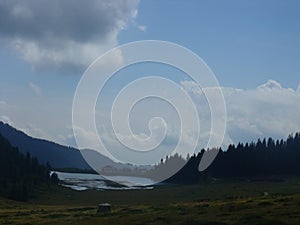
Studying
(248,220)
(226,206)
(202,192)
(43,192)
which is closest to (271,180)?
(202,192)

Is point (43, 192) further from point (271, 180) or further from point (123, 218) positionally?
point (123, 218)

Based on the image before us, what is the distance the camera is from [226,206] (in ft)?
230

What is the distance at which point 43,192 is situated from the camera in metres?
174

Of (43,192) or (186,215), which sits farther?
(43,192)

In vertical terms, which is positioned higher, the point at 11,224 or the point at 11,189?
the point at 11,189

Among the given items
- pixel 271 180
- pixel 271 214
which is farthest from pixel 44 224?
pixel 271 180

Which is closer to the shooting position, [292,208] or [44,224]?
[292,208]

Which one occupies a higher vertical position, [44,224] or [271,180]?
[271,180]

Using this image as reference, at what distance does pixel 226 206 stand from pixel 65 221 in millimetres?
22265

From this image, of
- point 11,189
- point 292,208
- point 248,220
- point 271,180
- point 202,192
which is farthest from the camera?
→ point 271,180

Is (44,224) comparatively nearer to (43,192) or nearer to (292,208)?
(292,208)

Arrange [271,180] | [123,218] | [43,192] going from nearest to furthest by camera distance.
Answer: [123,218] → [43,192] → [271,180]

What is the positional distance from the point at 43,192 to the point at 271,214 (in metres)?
126

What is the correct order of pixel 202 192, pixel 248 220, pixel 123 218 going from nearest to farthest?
1. pixel 248 220
2. pixel 123 218
3. pixel 202 192
